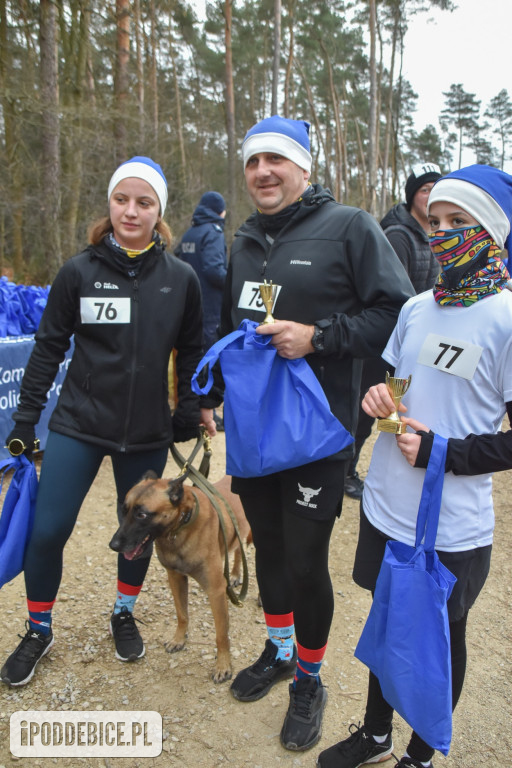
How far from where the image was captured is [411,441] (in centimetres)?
175

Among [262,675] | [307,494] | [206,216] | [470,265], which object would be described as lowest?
[262,675]

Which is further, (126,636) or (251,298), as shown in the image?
(126,636)

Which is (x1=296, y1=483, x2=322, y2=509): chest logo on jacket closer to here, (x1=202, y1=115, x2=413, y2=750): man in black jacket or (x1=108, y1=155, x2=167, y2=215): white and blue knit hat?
(x1=202, y1=115, x2=413, y2=750): man in black jacket

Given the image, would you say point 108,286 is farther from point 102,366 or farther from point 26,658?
point 26,658

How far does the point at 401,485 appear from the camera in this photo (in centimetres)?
190

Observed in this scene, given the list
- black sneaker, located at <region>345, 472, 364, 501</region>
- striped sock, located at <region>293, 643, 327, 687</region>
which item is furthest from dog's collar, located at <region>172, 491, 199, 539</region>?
black sneaker, located at <region>345, 472, 364, 501</region>

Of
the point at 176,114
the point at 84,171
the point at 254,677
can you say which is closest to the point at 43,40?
the point at 84,171

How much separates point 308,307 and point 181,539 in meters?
1.41

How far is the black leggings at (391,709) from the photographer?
75.2 inches

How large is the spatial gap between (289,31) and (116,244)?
26.0 m

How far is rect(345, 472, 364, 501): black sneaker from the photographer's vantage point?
4906 mm

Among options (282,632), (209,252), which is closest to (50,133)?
(209,252)

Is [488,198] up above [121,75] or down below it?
below

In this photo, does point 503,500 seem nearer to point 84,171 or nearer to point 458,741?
point 458,741
